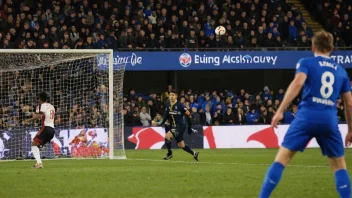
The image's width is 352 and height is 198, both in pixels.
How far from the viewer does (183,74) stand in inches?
1423

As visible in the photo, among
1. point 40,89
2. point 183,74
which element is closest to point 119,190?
point 40,89

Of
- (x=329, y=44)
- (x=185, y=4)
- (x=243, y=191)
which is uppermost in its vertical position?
(x=185, y=4)

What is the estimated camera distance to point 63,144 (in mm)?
24750

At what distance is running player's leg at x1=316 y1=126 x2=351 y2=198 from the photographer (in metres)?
8.96

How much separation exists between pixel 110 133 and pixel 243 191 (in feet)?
35.2

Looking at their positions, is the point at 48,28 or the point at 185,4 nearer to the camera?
the point at 48,28

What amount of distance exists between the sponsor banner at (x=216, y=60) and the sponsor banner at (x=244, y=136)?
3810mm

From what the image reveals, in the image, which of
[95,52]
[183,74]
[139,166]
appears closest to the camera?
[139,166]

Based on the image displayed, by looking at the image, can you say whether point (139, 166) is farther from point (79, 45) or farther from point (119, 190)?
point (79, 45)

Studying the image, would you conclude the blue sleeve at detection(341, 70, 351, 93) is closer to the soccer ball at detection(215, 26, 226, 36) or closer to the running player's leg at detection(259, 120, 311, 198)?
the running player's leg at detection(259, 120, 311, 198)

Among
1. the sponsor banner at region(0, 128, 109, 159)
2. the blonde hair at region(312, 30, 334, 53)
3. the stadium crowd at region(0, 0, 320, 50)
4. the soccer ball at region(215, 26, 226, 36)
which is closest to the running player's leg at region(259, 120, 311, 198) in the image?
the blonde hair at region(312, 30, 334, 53)

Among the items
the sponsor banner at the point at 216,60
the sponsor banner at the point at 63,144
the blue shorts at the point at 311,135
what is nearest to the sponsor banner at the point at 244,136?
the sponsor banner at the point at 216,60

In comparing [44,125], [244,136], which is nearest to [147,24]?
[244,136]

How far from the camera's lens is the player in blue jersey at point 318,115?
8854mm
